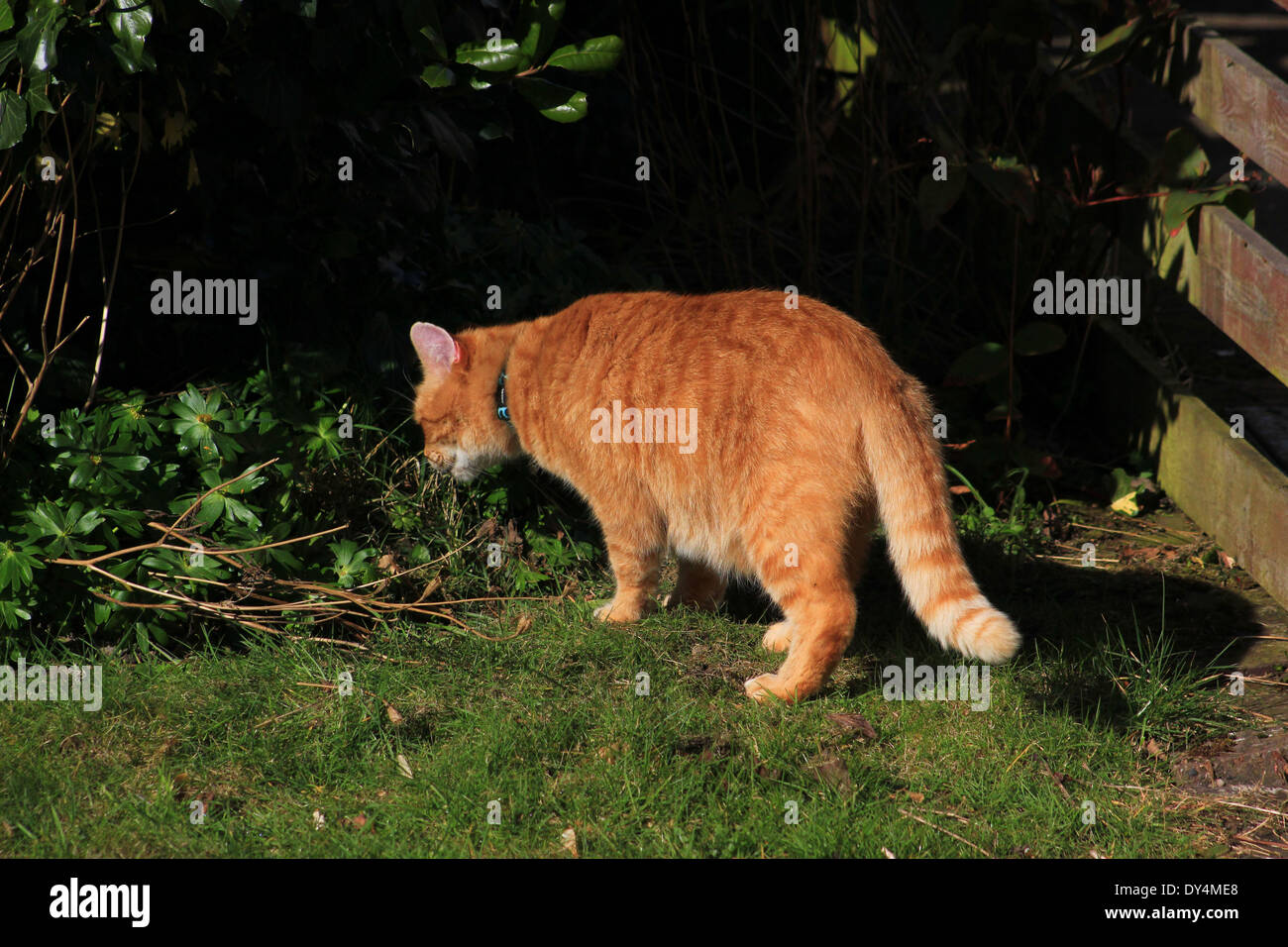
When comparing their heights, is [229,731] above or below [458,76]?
below

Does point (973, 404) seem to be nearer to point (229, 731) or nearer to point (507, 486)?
point (507, 486)

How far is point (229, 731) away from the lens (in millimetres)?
3857

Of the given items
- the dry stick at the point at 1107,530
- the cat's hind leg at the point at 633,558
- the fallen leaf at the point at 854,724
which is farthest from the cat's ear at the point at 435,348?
the dry stick at the point at 1107,530

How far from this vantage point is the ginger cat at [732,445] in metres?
3.92

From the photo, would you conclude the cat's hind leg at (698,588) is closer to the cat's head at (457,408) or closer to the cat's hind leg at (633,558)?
the cat's hind leg at (633,558)

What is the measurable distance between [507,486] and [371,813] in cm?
188

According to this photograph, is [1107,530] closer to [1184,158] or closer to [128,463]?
[1184,158]

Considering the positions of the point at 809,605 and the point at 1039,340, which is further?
the point at 1039,340

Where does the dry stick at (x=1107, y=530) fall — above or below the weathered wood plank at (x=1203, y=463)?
below

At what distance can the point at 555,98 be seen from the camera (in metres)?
4.17

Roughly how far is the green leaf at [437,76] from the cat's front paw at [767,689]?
2259 mm

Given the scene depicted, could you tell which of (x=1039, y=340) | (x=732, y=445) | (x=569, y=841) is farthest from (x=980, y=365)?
(x=569, y=841)

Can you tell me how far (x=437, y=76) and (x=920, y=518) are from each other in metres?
2.14

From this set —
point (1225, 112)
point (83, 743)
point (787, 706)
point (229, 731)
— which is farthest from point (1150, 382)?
point (83, 743)
